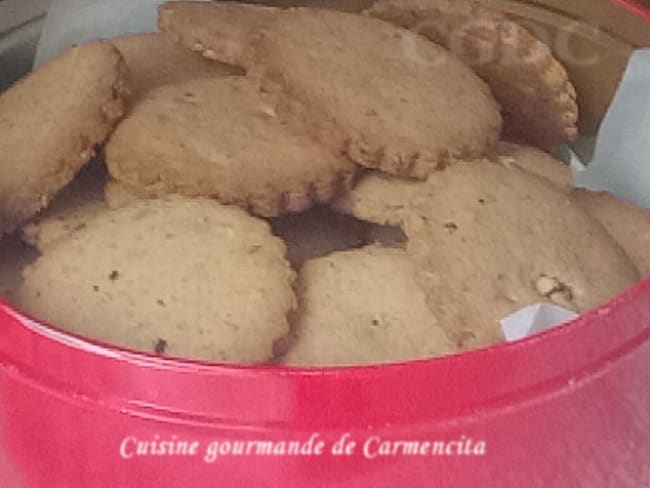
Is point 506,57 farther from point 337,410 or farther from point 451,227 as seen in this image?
point 337,410

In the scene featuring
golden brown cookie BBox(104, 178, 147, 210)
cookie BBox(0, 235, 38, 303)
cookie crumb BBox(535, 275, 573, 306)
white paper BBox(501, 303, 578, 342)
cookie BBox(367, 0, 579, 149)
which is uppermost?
cookie BBox(367, 0, 579, 149)

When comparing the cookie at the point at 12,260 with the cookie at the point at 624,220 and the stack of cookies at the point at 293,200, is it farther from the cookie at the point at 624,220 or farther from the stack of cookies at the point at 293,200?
the cookie at the point at 624,220

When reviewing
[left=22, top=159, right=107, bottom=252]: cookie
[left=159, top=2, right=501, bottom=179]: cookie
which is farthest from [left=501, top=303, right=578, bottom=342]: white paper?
[left=22, top=159, right=107, bottom=252]: cookie

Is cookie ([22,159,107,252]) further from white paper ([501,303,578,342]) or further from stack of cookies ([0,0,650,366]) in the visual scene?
white paper ([501,303,578,342])

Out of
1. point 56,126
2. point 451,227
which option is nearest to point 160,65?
point 56,126

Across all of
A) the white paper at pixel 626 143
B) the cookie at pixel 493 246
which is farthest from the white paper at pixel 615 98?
the cookie at pixel 493 246

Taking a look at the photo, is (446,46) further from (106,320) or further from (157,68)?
(106,320)

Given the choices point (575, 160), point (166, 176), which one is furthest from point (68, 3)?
point (575, 160)
